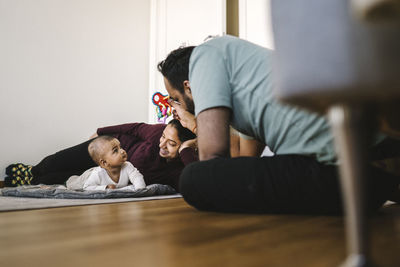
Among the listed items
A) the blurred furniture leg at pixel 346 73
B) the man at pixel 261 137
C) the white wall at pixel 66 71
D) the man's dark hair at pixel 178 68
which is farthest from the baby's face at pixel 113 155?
the blurred furniture leg at pixel 346 73

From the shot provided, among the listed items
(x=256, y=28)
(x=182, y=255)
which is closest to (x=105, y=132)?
(x=256, y=28)

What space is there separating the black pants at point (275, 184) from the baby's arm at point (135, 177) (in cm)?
104

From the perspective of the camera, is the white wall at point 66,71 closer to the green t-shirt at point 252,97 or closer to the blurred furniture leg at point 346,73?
the green t-shirt at point 252,97

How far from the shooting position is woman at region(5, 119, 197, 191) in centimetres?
204

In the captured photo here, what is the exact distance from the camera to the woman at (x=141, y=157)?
2043 mm

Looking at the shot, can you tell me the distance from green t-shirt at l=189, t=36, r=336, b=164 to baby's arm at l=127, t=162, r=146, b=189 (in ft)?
3.57

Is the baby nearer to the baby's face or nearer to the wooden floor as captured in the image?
the baby's face

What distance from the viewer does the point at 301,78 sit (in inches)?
16.2

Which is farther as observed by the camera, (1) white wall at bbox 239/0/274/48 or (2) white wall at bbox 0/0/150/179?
(2) white wall at bbox 0/0/150/179

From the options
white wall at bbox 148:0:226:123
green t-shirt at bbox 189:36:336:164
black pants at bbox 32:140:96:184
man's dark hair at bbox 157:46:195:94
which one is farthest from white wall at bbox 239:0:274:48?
green t-shirt at bbox 189:36:336:164

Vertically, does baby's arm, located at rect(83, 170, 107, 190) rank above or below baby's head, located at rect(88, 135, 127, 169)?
below

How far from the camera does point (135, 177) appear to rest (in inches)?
81.0

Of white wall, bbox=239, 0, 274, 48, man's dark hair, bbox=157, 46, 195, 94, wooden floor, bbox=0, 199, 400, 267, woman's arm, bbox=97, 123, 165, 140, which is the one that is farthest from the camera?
white wall, bbox=239, 0, 274, 48

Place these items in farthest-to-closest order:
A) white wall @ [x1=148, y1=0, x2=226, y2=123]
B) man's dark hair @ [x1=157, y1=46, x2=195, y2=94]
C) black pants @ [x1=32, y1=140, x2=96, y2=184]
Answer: white wall @ [x1=148, y1=0, x2=226, y2=123], black pants @ [x1=32, y1=140, x2=96, y2=184], man's dark hair @ [x1=157, y1=46, x2=195, y2=94]
